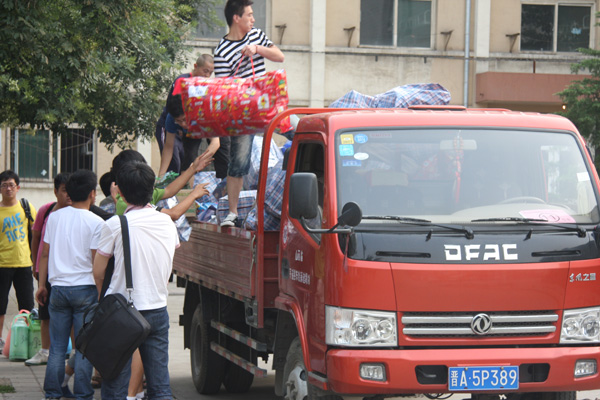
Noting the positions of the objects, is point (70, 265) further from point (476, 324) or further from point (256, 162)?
point (476, 324)

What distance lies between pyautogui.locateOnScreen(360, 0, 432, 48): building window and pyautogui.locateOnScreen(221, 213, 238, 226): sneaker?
2302cm

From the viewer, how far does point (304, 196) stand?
6043 millimetres

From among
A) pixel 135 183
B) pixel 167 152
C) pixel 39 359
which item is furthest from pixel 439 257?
pixel 39 359

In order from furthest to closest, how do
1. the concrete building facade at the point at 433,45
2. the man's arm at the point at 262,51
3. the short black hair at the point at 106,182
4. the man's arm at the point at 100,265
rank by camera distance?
1. the concrete building facade at the point at 433,45
2. the short black hair at the point at 106,182
3. the man's arm at the point at 262,51
4. the man's arm at the point at 100,265

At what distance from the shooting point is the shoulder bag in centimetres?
616

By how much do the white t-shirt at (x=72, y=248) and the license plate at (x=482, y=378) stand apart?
333cm

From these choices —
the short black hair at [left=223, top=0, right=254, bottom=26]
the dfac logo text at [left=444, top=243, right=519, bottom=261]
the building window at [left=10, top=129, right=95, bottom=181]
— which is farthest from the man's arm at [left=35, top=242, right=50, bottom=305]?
the building window at [left=10, top=129, right=95, bottom=181]

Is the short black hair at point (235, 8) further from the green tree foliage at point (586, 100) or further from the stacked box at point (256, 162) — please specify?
the green tree foliage at point (586, 100)

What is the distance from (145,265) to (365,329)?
4.77 ft

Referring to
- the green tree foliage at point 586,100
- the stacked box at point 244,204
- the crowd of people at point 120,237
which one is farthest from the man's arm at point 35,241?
the green tree foliage at point 586,100

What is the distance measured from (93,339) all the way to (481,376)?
2319 mm

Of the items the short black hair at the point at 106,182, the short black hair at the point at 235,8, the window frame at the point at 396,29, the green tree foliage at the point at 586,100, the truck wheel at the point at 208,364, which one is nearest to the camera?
the short black hair at the point at 235,8

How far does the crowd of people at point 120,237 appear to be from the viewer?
6.41m

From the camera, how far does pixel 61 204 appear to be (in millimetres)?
9250
